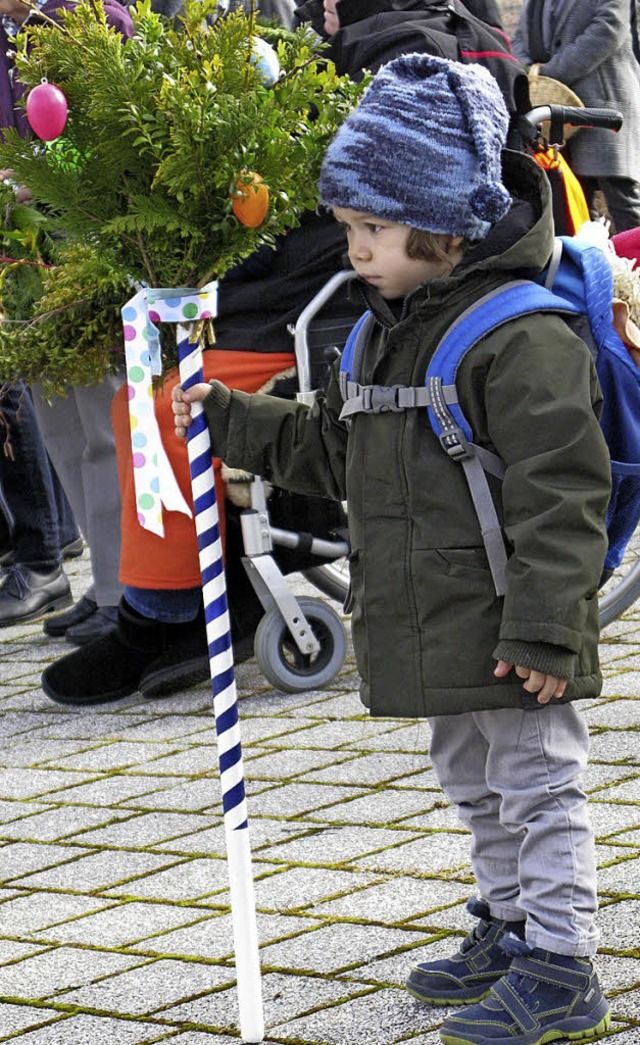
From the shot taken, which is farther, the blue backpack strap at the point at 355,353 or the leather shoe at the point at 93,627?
the leather shoe at the point at 93,627

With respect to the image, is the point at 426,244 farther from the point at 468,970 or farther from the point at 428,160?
the point at 468,970

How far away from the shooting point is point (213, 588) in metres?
2.49

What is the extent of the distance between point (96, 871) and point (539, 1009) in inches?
44.8

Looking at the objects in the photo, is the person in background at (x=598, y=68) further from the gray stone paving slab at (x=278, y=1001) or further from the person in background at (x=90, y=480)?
the gray stone paving slab at (x=278, y=1001)

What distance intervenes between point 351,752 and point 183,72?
187 centimetres

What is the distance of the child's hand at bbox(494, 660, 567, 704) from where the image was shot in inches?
88.4

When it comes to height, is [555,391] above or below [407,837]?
above

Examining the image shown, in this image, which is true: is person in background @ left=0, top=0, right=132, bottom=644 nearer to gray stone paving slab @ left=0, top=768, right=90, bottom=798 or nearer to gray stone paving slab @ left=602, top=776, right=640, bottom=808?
gray stone paving slab @ left=0, top=768, right=90, bottom=798

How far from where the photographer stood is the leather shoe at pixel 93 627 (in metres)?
4.97

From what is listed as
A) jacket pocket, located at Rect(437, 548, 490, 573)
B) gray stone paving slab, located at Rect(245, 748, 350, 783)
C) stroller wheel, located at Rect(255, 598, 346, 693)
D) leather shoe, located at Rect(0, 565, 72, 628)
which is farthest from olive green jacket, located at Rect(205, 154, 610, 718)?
leather shoe, located at Rect(0, 565, 72, 628)

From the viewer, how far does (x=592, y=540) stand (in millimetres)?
2240

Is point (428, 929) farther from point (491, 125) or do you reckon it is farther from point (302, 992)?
point (491, 125)

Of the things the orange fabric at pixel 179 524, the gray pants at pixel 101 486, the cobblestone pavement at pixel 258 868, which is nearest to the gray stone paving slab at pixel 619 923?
the cobblestone pavement at pixel 258 868

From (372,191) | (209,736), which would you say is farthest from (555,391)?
(209,736)
